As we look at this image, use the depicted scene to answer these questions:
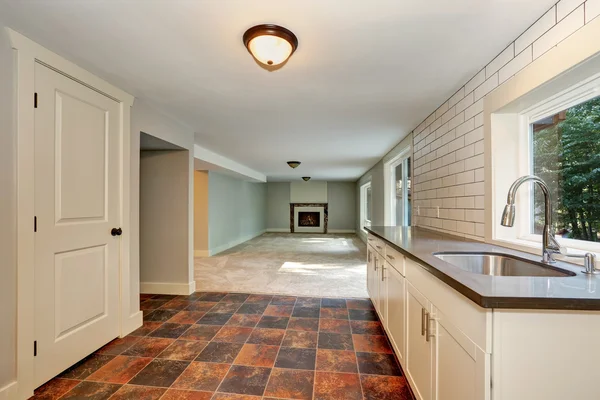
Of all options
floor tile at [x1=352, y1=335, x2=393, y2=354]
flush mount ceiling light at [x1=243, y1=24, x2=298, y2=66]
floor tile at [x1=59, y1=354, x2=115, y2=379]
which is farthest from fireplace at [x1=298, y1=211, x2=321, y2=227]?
flush mount ceiling light at [x1=243, y1=24, x2=298, y2=66]

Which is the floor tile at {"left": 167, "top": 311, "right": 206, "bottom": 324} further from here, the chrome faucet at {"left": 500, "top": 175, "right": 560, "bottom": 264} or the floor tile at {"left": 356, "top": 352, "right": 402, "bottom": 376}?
the chrome faucet at {"left": 500, "top": 175, "right": 560, "bottom": 264}

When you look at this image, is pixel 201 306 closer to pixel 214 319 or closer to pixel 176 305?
pixel 176 305

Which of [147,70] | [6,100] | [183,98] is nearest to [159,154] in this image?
[183,98]

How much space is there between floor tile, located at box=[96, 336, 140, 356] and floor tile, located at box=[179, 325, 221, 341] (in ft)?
1.28

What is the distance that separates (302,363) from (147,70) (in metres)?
2.41

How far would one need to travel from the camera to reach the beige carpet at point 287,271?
3834mm

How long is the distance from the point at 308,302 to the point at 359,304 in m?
0.58

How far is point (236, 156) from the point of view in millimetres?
5590

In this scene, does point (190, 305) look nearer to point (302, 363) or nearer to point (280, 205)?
point (302, 363)

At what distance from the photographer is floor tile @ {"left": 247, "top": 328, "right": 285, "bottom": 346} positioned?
93.4 inches

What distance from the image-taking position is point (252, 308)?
3143 mm

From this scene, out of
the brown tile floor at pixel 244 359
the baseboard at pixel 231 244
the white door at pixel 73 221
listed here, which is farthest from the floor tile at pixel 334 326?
the baseboard at pixel 231 244

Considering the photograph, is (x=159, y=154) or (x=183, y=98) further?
(x=159, y=154)

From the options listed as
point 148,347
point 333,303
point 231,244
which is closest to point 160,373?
point 148,347
